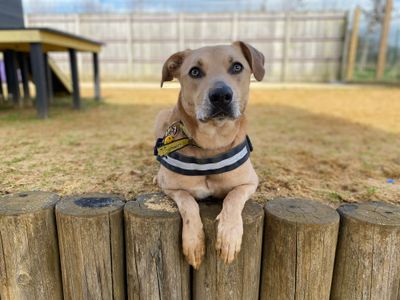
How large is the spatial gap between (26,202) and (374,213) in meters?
2.05

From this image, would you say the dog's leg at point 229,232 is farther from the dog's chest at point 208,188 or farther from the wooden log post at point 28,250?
the wooden log post at point 28,250

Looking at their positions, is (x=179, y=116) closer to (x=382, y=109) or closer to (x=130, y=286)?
(x=130, y=286)

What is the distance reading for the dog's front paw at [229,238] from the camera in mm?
1840

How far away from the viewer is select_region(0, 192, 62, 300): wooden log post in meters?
1.93

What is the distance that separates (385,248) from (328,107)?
279 inches

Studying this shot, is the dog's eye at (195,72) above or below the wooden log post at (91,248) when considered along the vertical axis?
above

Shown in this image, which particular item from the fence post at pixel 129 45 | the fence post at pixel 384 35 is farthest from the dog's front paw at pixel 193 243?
the fence post at pixel 129 45

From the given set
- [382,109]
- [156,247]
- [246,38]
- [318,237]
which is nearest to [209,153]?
[156,247]

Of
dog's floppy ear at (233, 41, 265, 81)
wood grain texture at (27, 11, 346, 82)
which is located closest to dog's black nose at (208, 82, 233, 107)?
dog's floppy ear at (233, 41, 265, 81)

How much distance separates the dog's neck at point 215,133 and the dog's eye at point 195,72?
0.86ft

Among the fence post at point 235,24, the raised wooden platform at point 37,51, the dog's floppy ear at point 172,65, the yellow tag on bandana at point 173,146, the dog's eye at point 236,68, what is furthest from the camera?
the fence post at point 235,24

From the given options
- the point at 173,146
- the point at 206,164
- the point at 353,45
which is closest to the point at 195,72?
the point at 173,146

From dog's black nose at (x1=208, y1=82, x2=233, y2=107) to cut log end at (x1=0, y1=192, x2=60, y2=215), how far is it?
1.12 meters

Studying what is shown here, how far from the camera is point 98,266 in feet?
6.50
